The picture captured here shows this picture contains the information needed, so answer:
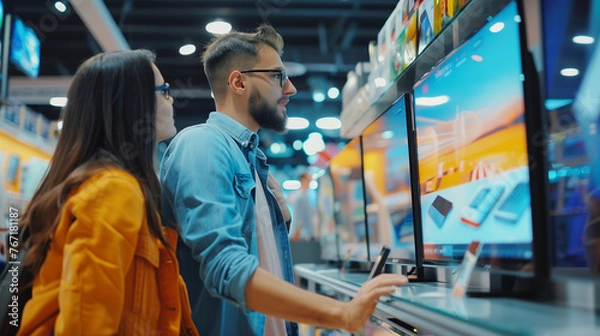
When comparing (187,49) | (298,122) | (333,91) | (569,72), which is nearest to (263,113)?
(569,72)

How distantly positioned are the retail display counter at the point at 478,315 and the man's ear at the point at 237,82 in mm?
864

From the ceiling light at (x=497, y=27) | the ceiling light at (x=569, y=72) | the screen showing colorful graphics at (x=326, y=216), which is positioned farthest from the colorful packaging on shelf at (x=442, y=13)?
Answer: the screen showing colorful graphics at (x=326, y=216)

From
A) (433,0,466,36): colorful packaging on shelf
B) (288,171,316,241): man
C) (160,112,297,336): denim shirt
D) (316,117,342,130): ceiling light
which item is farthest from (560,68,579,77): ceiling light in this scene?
(316,117,342,130): ceiling light

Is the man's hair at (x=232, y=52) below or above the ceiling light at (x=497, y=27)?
above

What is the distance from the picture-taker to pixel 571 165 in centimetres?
123

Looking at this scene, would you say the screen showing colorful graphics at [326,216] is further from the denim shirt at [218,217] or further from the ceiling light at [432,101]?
the denim shirt at [218,217]

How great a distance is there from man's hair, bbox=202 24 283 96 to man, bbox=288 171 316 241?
458cm

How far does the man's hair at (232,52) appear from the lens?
2.04 meters

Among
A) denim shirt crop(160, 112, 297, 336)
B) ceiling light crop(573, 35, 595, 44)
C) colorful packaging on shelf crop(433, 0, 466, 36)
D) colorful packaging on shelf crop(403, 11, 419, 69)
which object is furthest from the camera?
colorful packaging on shelf crop(403, 11, 419, 69)

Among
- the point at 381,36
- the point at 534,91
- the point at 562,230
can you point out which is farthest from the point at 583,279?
the point at 381,36

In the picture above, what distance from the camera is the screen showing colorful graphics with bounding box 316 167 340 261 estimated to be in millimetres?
4156

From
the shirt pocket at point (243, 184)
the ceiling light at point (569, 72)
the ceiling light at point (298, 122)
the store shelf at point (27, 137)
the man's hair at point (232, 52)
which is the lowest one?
the shirt pocket at point (243, 184)

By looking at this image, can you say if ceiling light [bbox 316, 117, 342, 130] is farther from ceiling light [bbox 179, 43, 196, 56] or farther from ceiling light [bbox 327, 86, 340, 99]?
ceiling light [bbox 179, 43, 196, 56]

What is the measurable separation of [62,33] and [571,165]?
917 cm
